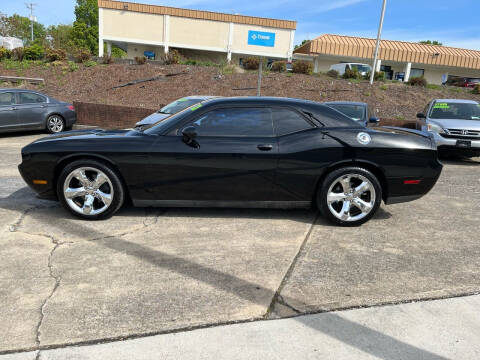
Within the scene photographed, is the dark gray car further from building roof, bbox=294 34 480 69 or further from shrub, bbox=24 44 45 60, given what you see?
building roof, bbox=294 34 480 69

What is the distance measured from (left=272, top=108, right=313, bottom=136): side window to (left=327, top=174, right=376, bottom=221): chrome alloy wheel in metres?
0.77

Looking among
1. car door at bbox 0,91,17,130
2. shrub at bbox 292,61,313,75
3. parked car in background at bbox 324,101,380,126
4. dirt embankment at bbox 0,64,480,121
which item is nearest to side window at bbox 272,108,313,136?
parked car in background at bbox 324,101,380,126

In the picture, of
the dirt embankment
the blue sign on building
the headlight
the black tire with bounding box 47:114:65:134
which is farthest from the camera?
the dirt embankment

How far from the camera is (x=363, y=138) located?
14.8ft

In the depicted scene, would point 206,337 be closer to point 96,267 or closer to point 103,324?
point 103,324

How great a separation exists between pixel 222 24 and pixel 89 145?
40.0 metres

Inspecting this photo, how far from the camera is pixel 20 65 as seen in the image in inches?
930

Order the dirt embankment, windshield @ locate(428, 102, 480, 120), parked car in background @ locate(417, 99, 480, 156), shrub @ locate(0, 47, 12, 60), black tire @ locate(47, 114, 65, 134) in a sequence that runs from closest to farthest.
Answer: parked car in background @ locate(417, 99, 480, 156)
windshield @ locate(428, 102, 480, 120)
black tire @ locate(47, 114, 65, 134)
the dirt embankment
shrub @ locate(0, 47, 12, 60)

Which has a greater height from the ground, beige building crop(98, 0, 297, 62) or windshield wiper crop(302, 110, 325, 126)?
beige building crop(98, 0, 297, 62)

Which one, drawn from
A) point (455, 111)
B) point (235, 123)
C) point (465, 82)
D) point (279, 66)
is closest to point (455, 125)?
point (455, 111)

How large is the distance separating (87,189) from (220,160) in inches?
62.4

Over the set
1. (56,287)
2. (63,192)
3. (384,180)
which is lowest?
(56,287)

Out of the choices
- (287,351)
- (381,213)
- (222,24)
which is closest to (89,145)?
(287,351)

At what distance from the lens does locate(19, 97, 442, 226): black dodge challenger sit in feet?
14.4
